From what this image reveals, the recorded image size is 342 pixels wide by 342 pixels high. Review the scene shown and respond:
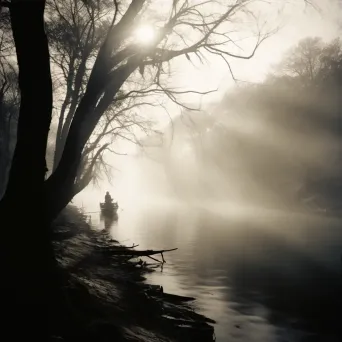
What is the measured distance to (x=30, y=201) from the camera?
19.5 ft

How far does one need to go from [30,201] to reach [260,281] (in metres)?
14.0

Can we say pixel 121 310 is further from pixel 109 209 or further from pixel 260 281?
pixel 109 209

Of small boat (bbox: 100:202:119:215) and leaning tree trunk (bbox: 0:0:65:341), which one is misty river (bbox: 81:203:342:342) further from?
small boat (bbox: 100:202:119:215)

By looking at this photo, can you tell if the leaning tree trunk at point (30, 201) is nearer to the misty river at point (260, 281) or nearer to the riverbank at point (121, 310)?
the riverbank at point (121, 310)

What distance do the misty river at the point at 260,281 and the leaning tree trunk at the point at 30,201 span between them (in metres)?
6.16

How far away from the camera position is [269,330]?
10859mm

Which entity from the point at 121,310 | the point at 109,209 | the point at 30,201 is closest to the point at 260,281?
the point at 121,310

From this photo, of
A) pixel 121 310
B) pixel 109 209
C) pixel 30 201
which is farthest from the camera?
pixel 109 209

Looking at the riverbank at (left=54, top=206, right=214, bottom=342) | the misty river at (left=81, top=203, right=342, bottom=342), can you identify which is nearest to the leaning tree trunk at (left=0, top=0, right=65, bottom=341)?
the riverbank at (left=54, top=206, right=214, bottom=342)

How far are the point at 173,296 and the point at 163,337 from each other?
15.2 feet

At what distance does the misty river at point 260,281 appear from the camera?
11134 mm

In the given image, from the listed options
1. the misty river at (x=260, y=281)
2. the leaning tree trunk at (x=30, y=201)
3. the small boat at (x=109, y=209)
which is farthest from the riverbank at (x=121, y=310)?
the small boat at (x=109, y=209)

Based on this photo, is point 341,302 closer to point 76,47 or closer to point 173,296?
point 173,296

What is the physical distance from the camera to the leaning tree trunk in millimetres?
5539
